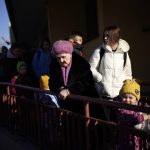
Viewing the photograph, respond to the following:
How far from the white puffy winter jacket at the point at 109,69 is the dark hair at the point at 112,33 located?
14 centimetres

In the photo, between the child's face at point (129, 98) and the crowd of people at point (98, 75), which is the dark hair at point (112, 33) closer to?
the crowd of people at point (98, 75)

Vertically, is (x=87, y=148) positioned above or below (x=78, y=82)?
below

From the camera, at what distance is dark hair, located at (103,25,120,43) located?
6.75m

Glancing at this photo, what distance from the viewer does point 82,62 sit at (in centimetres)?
654

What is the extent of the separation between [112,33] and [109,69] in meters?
0.50

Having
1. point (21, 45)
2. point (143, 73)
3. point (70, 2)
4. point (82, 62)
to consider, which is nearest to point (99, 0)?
point (143, 73)

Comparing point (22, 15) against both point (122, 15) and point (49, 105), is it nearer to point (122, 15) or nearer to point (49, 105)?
point (122, 15)

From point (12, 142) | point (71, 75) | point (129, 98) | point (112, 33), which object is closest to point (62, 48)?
point (71, 75)

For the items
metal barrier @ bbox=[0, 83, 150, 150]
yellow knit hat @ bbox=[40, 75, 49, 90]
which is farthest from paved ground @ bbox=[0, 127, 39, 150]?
yellow knit hat @ bbox=[40, 75, 49, 90]

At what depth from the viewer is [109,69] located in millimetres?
7020

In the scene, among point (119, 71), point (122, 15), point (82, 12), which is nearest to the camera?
point (119, 71)

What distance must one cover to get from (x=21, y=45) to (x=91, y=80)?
3391 millimetres

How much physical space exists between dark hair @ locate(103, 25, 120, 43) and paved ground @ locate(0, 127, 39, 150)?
1.93 m

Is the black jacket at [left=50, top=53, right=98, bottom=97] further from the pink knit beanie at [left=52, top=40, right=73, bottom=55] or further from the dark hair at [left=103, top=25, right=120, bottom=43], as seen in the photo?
the dark hair at [left=103, top=25, right=120, bottom=43]
